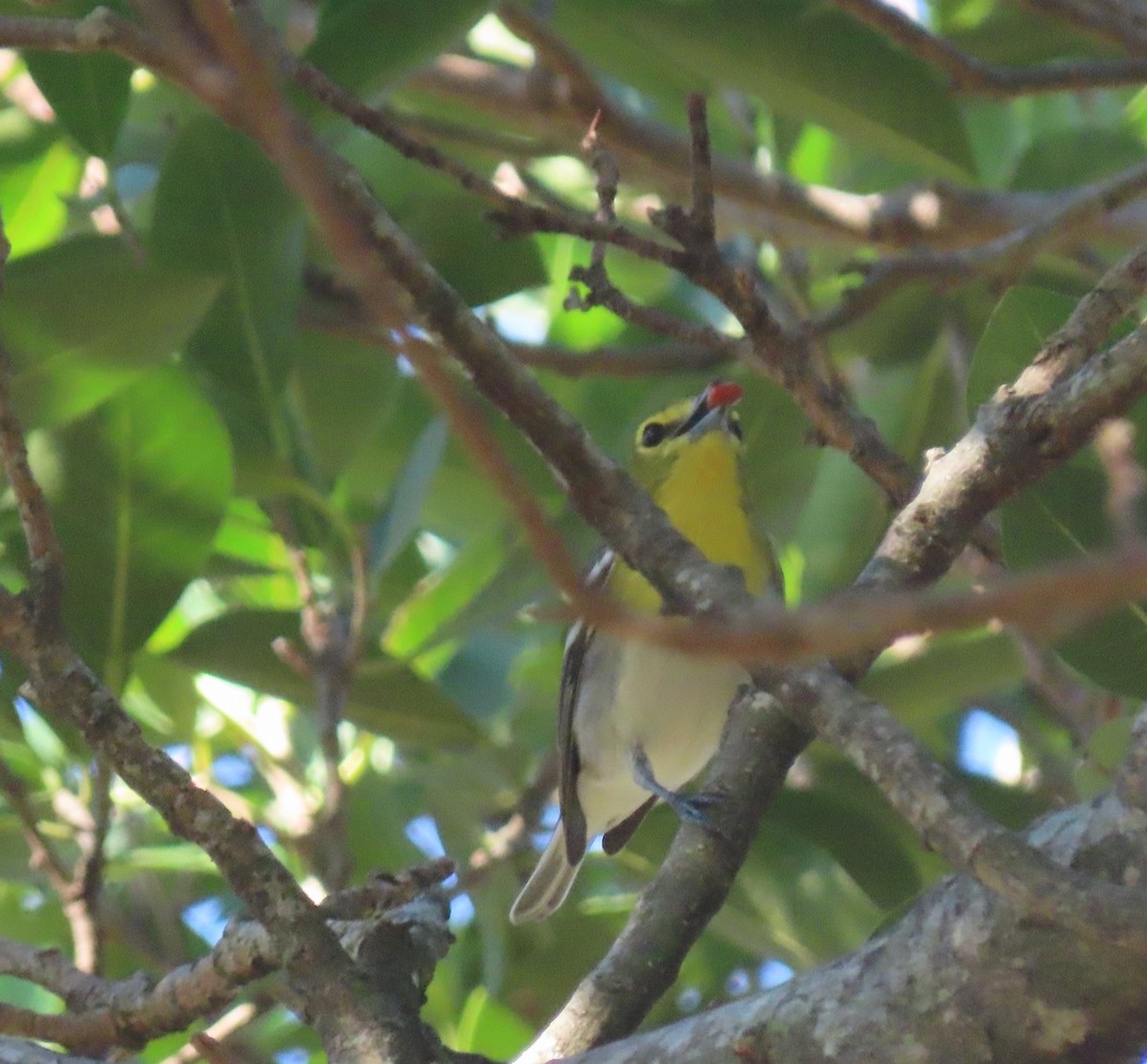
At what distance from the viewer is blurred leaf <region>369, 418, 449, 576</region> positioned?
9.92 feet

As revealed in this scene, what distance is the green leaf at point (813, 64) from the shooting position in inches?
128

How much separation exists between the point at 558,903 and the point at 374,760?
0.83 m

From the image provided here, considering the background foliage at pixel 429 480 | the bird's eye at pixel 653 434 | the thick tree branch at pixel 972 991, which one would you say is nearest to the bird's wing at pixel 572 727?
the background foliage at pixel 429 480

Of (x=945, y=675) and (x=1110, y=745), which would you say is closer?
(x=1110, y=745)

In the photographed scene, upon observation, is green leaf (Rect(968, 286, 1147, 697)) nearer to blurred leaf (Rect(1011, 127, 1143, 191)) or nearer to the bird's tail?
the bird's tail

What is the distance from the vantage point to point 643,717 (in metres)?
4.13

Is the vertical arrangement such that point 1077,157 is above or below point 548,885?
above

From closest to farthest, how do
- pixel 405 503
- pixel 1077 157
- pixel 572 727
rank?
pixel 405 503, pixel 1077 157, pixel 572 727

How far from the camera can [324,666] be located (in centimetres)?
293

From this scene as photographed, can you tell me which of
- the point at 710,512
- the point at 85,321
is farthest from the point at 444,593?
the point at 85,321

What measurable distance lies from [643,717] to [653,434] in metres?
0.77

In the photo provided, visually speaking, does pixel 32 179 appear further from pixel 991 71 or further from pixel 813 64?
pixel 991 71

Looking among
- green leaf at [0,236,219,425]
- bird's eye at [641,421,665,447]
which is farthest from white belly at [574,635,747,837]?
green leaf at [0,236,219,425]

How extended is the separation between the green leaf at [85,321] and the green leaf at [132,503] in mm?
46
